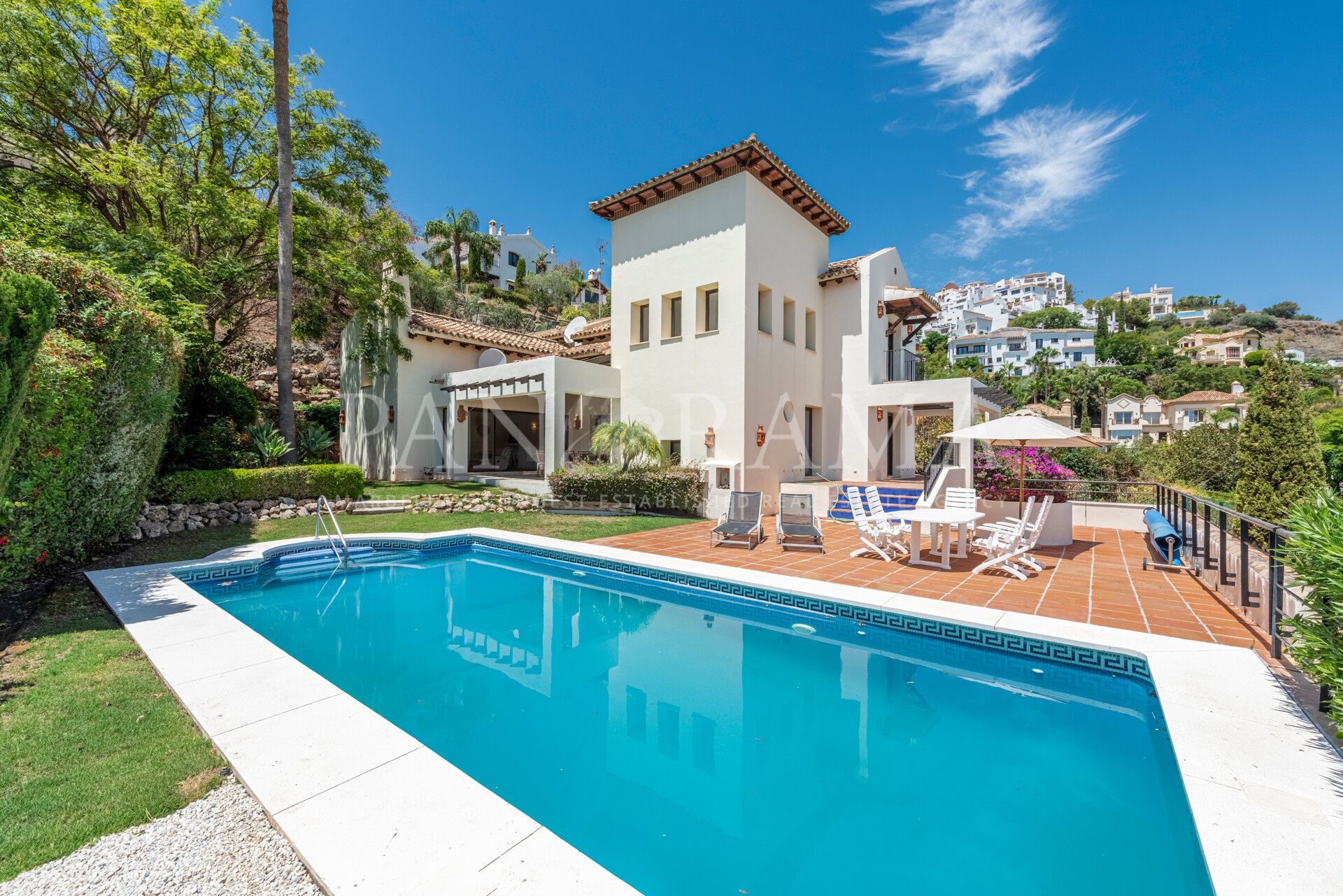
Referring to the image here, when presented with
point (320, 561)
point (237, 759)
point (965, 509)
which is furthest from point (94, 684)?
point (965, 509)

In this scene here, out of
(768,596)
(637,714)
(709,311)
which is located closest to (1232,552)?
(768,596)

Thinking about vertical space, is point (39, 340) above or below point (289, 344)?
below

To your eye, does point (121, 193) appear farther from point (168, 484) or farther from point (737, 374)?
point (737, 374)

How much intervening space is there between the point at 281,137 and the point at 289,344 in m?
5.67

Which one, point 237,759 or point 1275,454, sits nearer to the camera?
point 237,759

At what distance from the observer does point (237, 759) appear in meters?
3.30

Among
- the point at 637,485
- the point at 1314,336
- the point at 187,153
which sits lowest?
the point at 637,485

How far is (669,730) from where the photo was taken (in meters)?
4.60

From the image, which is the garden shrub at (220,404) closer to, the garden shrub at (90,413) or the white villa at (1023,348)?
the garden shrub at (90,413)

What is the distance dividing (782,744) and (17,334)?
781 cm

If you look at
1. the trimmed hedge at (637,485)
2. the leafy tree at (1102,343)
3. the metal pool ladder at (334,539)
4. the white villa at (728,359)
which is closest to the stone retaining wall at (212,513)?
the metal pool ladder at (334,539)

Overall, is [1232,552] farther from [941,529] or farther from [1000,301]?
[1000,301]

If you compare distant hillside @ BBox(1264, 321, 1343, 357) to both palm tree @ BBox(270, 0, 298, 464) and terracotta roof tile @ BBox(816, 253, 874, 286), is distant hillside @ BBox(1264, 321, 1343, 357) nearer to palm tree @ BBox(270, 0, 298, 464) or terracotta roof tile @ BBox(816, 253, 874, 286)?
terracotta roof tile @ BBox(816, 253, 874, 286)

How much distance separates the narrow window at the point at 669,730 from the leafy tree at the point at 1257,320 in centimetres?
15570
